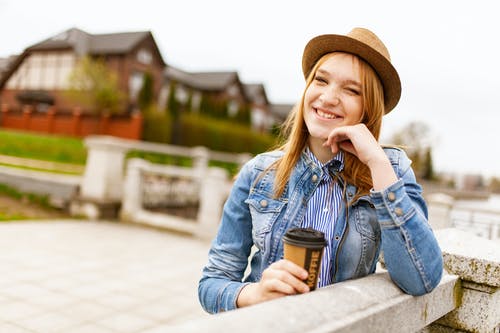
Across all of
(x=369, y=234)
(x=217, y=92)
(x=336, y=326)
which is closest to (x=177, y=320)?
(x=369, y=234)

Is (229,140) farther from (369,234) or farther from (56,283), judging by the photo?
(369,234)

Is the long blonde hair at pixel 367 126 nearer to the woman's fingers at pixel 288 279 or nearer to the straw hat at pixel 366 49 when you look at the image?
the straw hat at pixel 366 49

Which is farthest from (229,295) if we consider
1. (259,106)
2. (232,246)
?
(259,106)

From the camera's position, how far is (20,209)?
1052 cm

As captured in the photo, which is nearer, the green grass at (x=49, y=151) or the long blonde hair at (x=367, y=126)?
the long blonde hair at (x=367, y=126)

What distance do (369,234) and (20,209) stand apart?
10357mm

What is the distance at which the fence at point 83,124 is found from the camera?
95.2 feet

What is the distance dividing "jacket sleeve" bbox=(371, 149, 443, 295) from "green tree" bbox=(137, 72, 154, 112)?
2786 centimetres

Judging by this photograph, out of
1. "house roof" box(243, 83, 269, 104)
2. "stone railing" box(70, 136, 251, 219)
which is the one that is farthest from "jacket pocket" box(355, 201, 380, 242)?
"house roof" box(243, 83, 269, 104)

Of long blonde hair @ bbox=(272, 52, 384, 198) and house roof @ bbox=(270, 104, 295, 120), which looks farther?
house roof @ bbox=(270, 104, 295, 120)

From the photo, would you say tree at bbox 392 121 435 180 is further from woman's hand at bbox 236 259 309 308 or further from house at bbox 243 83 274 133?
woman's hand at bbox 236 259 309 308

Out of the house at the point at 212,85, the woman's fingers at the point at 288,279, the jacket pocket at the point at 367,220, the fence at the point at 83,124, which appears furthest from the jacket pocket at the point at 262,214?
the house at the point at 212,85

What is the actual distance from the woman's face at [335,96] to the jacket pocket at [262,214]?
306 millimetres

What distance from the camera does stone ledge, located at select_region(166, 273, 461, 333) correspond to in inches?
42.4
